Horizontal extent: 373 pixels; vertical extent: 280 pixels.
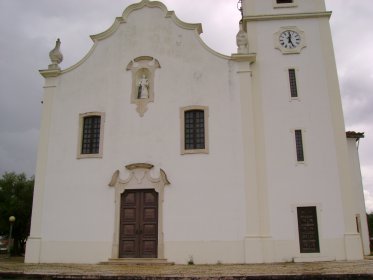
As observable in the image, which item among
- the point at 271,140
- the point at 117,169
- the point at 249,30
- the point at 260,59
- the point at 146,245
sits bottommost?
the point at 146,245

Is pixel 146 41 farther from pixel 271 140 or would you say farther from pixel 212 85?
pixel 271 140

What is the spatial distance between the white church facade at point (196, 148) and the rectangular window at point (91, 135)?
5 cm

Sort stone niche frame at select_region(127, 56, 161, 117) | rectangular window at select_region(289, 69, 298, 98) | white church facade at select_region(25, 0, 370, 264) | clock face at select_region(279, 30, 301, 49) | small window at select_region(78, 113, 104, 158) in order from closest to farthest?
white church facade at select_region(25, 0, 370, 264), rectangular window at select_region(289, 69, 298, 98), small window at select_region(78, 113, 104, 158), stone niche frame at select_region(127, 56, 161, 117), clock face at select_region(279, 30, 301, 49)

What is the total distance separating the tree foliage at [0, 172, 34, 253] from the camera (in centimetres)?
2952

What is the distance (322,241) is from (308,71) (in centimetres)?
745

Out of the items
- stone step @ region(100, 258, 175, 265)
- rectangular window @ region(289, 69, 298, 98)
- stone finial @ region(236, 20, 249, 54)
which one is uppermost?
stone finial @ region(236, 20, 249, 54)

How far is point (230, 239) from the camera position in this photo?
16422 millimetres

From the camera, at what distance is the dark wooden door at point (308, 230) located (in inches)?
646

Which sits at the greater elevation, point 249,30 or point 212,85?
point 249,30

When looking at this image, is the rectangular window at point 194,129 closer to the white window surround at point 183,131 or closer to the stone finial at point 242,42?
the white window surround at point 183,131

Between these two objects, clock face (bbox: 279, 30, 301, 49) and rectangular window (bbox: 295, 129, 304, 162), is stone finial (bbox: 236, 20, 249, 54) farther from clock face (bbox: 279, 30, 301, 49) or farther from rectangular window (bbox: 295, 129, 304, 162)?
rectangular window (bbox: 295, 129, 304, 162)

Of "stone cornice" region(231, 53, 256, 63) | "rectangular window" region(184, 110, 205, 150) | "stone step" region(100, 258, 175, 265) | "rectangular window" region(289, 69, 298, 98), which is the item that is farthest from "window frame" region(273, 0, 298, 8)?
"stone step" region(100, 258, 175, 265)

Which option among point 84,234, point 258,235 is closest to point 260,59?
point 258,235

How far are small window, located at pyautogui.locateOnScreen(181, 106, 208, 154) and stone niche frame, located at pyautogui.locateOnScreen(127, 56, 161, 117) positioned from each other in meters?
1.80
